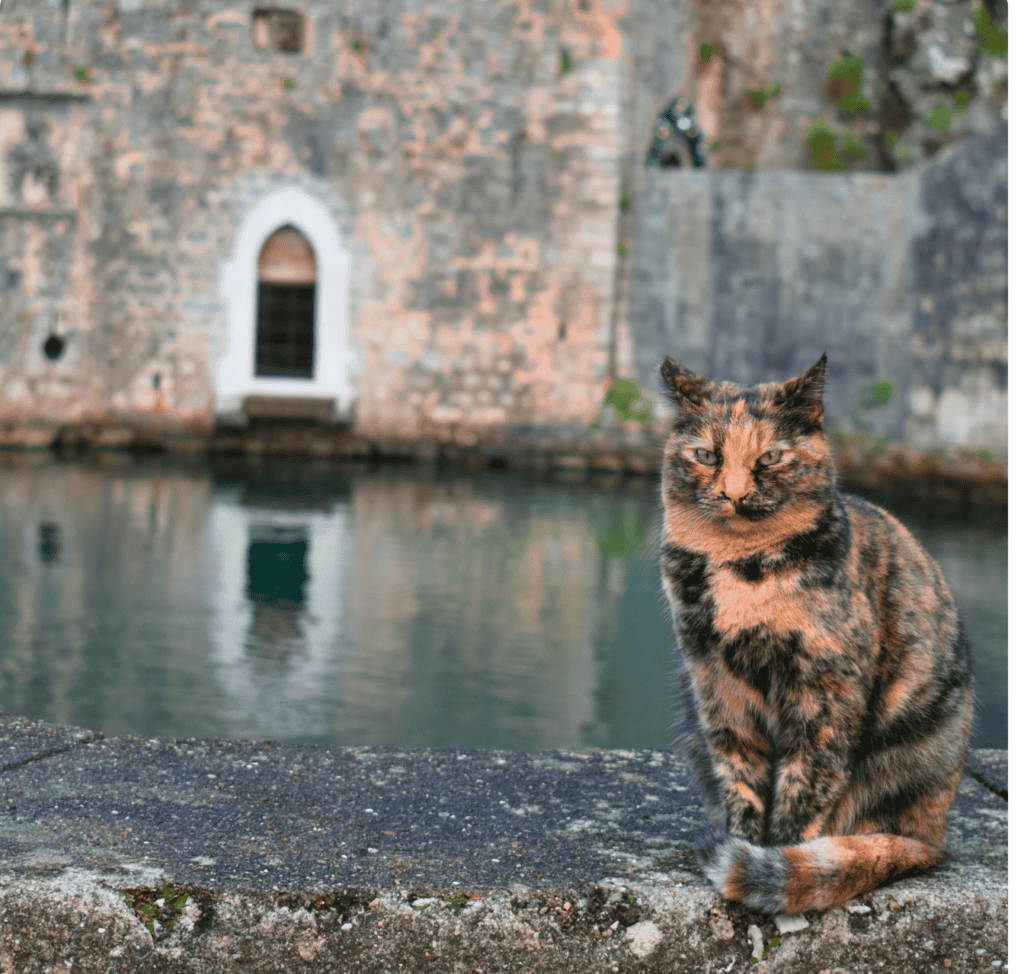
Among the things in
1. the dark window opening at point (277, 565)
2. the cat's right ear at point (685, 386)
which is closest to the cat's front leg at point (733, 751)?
the cat's right ear at point (685, 386)

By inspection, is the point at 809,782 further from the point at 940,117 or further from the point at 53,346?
the point at 940,117

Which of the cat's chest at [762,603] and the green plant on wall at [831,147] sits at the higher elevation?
the green plant on wall at [831,147]

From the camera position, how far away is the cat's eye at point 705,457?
1726 mm

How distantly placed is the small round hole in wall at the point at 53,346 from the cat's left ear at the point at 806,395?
12.7m

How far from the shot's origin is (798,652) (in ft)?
5.31

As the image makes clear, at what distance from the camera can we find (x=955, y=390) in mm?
12383

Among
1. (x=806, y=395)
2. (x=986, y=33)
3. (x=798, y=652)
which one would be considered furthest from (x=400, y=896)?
(x=986, y=33)

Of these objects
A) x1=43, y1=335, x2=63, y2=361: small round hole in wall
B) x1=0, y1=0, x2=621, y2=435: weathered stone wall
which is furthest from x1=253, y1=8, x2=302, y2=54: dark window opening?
x1=43, y1=335, x2=63, y2=361: small round hole in wall

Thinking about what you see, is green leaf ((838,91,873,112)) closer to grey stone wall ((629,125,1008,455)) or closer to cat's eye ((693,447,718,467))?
grey stone wall ((629,125,1008,455))

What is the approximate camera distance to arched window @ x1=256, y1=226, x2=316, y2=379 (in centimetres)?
1312

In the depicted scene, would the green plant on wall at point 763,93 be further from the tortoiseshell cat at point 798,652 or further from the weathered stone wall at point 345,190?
the tortoiseshell cat at point 798,652

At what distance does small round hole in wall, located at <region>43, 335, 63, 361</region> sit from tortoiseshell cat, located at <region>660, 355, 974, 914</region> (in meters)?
12.6

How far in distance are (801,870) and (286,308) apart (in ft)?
41.2

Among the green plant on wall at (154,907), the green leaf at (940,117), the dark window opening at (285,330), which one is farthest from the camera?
the green leaf at (940,117)
